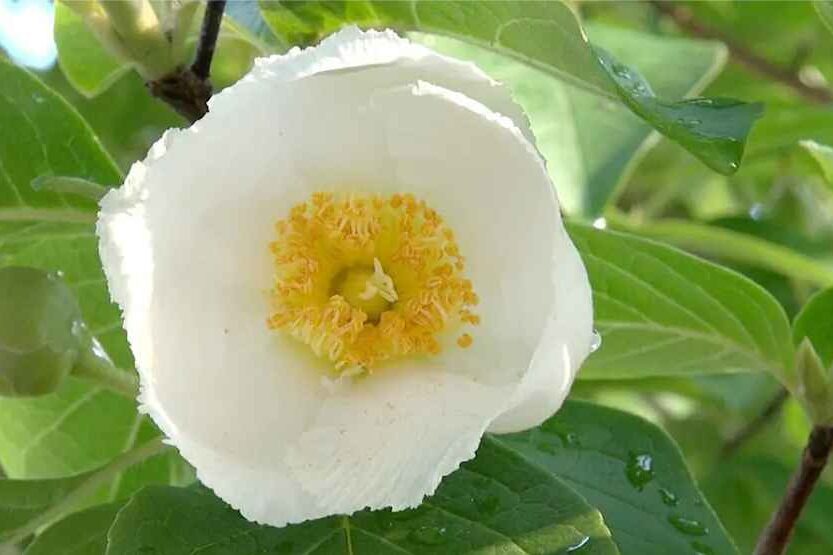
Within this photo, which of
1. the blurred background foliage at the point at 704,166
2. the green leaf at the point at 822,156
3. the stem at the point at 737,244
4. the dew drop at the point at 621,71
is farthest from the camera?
the stem at the point at 737,244

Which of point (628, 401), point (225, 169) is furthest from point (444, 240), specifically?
point (628, 401)

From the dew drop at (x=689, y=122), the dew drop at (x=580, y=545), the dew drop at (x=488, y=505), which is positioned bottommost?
the dew drop at (x=488, y=505)

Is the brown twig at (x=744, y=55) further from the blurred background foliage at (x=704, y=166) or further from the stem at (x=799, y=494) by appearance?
the stem at (x=799, y=494)

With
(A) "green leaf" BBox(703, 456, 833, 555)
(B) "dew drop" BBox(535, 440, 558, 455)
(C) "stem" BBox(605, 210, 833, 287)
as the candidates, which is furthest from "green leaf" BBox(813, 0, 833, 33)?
(A) "green leaf" BBox(703, 456, 833, 555)

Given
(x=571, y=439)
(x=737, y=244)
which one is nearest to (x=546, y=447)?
(x=571, y=439)

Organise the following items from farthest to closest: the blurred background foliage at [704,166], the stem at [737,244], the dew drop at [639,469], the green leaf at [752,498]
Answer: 1. the green leaf at [752,498]
2. the stem at [737,244]
3. the blurred background foliage at [704,166]
4. the dew drop at [639,469]

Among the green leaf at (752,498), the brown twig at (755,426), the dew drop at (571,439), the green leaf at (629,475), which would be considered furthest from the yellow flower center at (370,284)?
the brown twig at (755,426)
